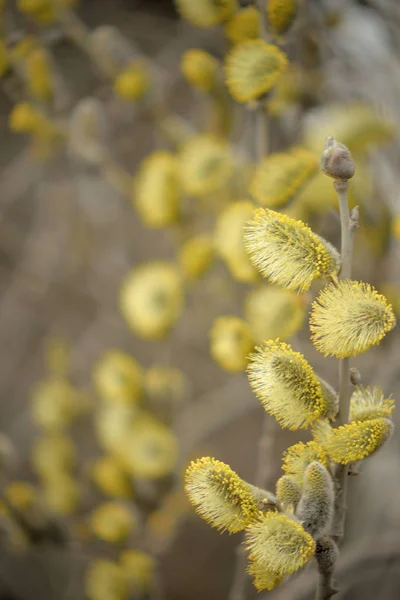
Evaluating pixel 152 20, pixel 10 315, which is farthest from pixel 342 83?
pixel 10 315

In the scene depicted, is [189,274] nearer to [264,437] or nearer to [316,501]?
[264,437]

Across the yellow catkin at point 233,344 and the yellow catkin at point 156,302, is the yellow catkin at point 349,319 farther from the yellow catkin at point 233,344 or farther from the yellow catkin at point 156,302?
the yellow catkin at point 156,302

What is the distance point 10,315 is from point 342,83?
66cm

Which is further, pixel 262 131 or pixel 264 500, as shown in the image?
pixel 262 131

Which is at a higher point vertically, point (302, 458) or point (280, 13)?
point (280, 13)

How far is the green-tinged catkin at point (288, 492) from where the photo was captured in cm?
28

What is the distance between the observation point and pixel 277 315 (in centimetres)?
37

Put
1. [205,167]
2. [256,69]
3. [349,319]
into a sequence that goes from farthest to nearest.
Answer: [205,167] < [256,69] < [349,319]

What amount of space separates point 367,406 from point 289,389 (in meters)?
0.05

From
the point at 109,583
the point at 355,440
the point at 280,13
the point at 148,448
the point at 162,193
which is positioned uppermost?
the point at 280,13

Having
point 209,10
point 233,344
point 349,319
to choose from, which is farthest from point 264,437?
point 209,10

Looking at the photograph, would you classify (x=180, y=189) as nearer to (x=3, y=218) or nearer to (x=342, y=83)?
(x=342, y=83)

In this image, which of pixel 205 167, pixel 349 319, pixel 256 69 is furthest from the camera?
pixel 205 167

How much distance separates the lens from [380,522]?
0.57m
